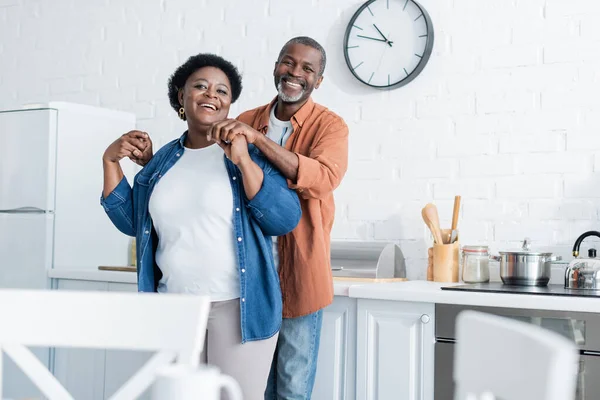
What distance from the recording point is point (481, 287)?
2.61m

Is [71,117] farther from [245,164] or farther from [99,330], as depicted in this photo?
[99,330]

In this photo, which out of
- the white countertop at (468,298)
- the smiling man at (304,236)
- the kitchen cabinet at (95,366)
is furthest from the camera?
the kitchen cabinet at (95,366)

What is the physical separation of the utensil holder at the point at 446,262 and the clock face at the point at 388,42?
0.74 metres

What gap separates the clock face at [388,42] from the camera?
3.26 m

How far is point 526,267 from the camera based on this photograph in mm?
2725

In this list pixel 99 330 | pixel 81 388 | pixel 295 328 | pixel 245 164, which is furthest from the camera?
pixel 81 388

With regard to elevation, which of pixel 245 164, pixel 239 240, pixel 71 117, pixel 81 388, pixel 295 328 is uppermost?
pixel 71 117

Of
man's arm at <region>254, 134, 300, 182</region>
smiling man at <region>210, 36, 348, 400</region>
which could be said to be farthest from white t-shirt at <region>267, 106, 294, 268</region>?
man's arm at <region>254, 134, 300, 182</region>

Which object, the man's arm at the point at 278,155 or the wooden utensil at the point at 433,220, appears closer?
the man's arm at the point at 278,155

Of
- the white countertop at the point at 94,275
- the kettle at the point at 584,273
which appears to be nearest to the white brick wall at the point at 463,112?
the kettle at the point at 584,273

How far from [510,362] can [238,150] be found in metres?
1.13

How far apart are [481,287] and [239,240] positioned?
1015 mm

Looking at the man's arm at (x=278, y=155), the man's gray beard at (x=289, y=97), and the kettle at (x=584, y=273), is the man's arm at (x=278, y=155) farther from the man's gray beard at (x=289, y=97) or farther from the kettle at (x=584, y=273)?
the kettle at (x=584, y=273)

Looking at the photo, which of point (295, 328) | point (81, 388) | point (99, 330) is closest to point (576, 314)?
point (295, 328)
